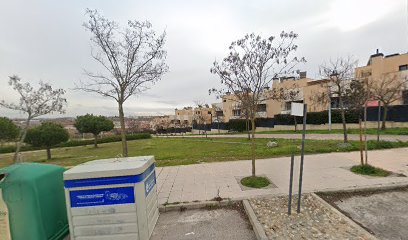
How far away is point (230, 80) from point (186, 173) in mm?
3718

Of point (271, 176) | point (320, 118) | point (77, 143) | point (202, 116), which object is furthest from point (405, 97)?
point (77, 143)

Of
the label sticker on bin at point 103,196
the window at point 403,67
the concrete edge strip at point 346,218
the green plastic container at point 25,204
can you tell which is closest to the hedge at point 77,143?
the green plastic container at point 25,204

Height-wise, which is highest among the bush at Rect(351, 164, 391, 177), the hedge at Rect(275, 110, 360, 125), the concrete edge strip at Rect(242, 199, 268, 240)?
the hedge at Rect(275, 110, 360, 125)

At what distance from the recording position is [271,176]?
23.1ft

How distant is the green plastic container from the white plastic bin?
384 millimetres

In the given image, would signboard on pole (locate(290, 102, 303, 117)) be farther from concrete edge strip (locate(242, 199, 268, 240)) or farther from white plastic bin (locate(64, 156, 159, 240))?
white plastic bin (locate(64, 156, 159, 240))

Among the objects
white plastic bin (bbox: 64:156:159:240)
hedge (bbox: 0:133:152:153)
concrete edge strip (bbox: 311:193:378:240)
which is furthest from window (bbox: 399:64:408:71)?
hedge (bbox: 0:133:152:153)

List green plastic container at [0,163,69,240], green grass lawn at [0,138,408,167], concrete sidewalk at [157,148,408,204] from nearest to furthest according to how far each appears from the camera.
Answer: green plastic container at [0,163,69,240], concrete sidewalk at [157,148,408,204], green grass lawn at [0,138,408,167]

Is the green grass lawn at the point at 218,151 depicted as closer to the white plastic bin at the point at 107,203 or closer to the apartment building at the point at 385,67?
the white plastic bin at the point at 107,203

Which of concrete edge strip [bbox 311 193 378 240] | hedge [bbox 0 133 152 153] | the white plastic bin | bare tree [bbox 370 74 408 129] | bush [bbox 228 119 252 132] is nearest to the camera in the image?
the white plastic bin

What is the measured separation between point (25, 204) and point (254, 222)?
3.48m

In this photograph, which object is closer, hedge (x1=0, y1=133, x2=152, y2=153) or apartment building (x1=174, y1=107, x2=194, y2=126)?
hedge (x1=0, y1=133, x2=152, y2=153)

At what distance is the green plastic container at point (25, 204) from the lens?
3.22m

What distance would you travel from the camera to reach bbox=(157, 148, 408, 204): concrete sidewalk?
5.76 meters
